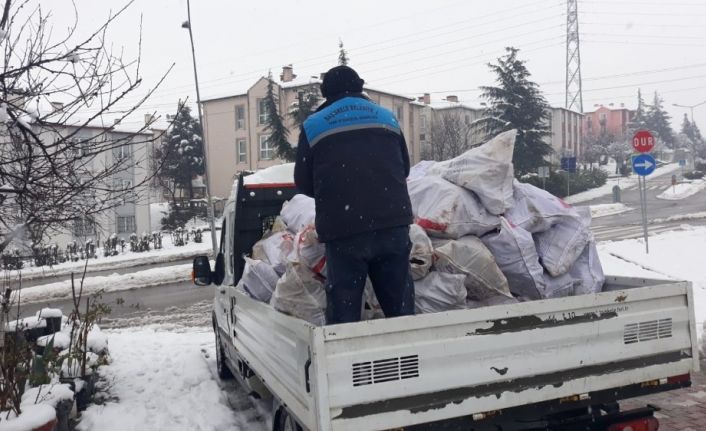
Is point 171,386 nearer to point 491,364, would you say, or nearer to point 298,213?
point 298,213

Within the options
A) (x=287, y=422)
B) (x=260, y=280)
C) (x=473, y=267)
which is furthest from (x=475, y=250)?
(x=260, y=280)

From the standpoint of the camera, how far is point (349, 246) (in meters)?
3.50

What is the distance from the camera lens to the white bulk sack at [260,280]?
461 cm

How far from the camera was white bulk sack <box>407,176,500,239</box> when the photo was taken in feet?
13.3

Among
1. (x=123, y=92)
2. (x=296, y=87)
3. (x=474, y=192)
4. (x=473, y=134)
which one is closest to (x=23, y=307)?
(x=123, y=92)

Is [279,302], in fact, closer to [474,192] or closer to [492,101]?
[474,192]

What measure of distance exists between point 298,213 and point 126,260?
68.5ft

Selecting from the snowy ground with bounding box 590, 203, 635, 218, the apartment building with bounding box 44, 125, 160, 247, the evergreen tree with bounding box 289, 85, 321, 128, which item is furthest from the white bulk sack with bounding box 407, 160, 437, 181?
the evergreen tree with bounding box 289, 85, 321, 128

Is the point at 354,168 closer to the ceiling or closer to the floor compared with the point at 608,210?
closer to the ceiling

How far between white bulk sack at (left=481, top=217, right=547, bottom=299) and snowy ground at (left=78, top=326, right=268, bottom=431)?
8.58ft

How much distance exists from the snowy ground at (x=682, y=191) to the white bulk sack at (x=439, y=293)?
4453 cm

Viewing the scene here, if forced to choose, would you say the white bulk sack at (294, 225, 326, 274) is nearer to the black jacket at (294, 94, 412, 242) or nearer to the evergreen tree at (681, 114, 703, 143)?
the black jacket at (294, 94, 412, 242)

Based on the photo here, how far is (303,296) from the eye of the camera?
12.6ft

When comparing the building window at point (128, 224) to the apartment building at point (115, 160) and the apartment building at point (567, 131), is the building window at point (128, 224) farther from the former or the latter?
the apartment building at point (567, 131)
